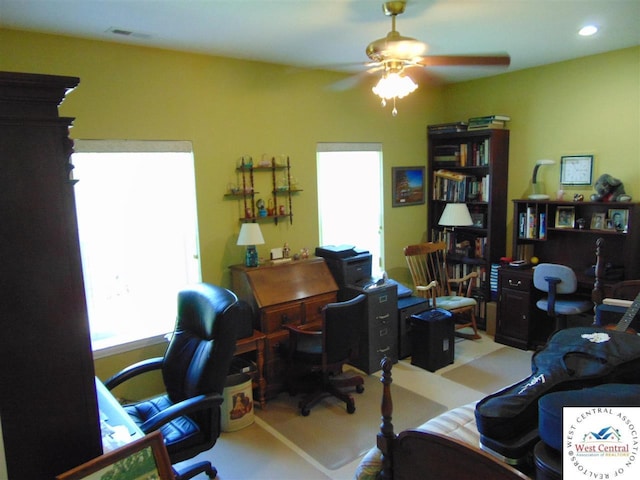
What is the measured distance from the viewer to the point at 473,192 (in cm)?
494

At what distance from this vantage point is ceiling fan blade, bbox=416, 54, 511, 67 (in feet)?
7.96

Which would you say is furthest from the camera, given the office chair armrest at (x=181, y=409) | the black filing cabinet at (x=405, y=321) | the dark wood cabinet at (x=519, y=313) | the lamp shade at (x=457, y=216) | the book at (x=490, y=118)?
the lamp shade at (x=457, y=216)

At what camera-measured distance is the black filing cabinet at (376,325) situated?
384cm

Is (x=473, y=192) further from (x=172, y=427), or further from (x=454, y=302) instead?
(x=172, y=427)

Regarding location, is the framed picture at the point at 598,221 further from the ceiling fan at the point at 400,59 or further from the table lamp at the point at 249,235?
the table lamp at the point at 249,235

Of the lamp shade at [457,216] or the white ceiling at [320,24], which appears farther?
the lamp shade at [457,216]

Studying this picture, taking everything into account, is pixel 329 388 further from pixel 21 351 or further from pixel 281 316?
pixel 21 351

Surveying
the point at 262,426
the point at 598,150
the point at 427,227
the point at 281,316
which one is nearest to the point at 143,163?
the point at 281,316

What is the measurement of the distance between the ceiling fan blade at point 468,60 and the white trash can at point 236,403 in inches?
93.1

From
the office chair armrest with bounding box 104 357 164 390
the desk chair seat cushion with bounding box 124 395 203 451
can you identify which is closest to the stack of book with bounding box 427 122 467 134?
the office chair armrest with bounding box 104 357 164 390

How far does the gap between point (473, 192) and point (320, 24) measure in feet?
9.19

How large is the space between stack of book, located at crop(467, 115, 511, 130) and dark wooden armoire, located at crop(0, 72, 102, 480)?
14.0 ft

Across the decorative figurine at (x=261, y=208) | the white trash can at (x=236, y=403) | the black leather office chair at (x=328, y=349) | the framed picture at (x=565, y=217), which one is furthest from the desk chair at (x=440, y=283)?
the white trash can at (x=236, y=403)

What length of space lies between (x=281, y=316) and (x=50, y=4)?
8.15ft
